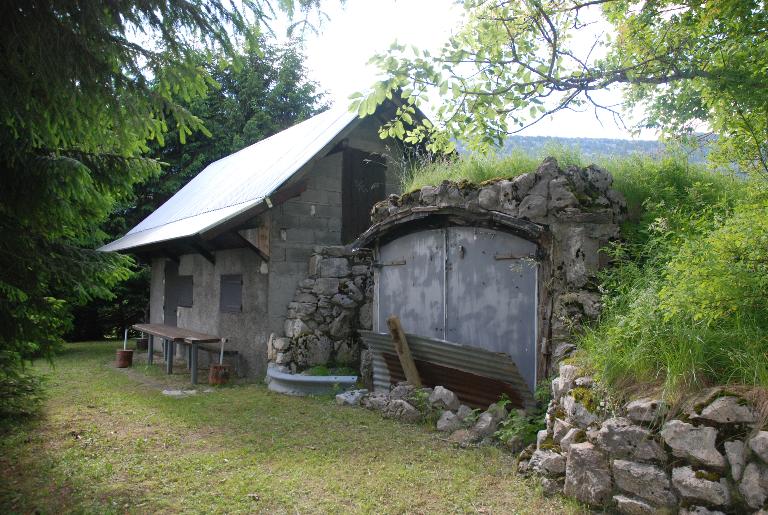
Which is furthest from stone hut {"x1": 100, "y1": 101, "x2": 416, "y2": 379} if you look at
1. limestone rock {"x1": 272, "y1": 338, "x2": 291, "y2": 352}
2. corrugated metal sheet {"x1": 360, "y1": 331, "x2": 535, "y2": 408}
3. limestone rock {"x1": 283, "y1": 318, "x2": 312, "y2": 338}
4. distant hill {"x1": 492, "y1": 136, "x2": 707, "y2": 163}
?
distant hill {"x1": 492, "y1": 136, "x2": 707, "y2": 163}

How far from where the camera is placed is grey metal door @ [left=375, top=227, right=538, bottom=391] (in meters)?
6.53

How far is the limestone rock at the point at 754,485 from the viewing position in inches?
127

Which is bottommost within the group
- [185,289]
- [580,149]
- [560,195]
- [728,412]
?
[728,412]

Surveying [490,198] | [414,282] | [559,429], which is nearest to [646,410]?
[559,429]

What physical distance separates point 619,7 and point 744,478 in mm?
5709

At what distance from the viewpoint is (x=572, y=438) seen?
4.34 m

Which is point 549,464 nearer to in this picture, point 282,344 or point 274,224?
point 282,344

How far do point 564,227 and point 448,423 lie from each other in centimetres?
261

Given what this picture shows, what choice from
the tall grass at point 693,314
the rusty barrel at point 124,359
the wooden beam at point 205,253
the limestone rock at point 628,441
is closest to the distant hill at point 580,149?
the tall grass at point 693,314

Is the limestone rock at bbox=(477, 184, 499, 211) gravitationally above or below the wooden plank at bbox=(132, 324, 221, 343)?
above

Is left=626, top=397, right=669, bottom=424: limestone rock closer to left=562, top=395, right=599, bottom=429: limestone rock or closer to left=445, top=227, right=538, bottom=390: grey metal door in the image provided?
left=562, top=395, right=599, bottom=429: limestone rock

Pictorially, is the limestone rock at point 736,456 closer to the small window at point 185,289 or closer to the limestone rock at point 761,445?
the limestone rock at point 761,445

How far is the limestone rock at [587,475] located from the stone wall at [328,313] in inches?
226

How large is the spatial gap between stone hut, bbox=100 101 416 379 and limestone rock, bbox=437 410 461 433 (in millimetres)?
4017
